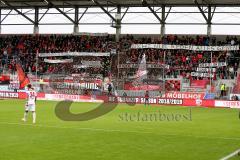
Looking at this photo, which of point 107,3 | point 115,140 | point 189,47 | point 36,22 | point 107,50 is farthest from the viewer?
point 36,22

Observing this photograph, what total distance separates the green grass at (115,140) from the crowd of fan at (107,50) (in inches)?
908

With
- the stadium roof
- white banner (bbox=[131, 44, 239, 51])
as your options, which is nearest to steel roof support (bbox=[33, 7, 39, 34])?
the stadium roof

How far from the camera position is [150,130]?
2139 cm

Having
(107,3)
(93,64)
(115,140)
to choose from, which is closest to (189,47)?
(93,64)

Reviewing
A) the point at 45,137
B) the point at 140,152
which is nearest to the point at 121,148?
the point at 140,152

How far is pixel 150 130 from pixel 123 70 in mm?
26245

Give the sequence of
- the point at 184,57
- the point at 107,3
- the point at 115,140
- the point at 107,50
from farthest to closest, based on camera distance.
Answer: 1. the point at 107,3
2. the point at 107,50
3. the point at 184,57
4. the point at 115,140

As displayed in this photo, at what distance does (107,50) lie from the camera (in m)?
55.6

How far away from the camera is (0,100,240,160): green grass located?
14266mm

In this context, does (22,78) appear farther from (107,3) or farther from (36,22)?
(36,22)

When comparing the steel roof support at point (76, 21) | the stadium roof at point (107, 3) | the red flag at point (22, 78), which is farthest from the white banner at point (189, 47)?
the red flag at point (22, 78)

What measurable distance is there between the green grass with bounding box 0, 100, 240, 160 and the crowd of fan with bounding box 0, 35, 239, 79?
23066mm

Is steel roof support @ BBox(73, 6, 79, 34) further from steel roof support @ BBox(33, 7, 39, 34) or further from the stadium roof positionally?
steel roof support @ BBox(33, 7, 39, 34)

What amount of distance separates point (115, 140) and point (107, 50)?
126 feet
